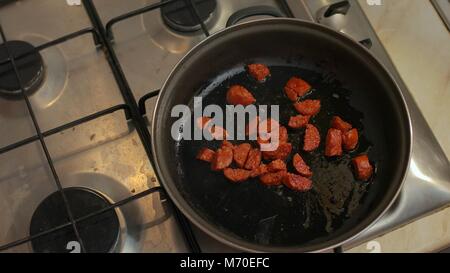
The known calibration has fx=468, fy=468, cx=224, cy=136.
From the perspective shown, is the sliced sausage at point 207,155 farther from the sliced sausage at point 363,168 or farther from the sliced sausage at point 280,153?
the sliced sausage at point 363,168

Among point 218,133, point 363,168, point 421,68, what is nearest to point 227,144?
point 218,133

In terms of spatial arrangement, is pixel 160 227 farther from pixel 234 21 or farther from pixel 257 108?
pixel 234 21

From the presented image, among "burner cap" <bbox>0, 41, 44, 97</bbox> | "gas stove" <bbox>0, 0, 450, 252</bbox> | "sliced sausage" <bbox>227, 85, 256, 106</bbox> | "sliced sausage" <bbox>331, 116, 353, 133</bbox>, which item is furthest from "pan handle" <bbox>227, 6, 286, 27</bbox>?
"burner cap" <bbox>0, 41, 44, 97</bbox>

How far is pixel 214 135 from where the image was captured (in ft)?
2.75

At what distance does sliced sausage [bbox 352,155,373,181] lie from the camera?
0.80 m

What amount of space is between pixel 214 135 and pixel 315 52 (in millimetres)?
249

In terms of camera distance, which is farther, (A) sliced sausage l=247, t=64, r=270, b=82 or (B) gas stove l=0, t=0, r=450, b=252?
(A) sliced sausage l=247, t=64, r=270, b=82

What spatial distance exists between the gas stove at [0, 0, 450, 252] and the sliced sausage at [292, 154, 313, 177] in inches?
5.2

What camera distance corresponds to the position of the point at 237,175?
799mm

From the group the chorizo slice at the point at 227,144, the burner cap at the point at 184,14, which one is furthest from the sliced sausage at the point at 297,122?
the burner cap at the point at 184,14

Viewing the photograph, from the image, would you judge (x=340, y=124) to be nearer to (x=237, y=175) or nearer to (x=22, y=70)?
(x=237, y=175)

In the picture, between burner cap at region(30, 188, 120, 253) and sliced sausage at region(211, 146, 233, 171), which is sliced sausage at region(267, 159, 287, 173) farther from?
burner cap at region(30, 188, 120, 253)

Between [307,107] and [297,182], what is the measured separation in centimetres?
15

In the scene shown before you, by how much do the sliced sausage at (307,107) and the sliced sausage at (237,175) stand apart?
155 millimetres
